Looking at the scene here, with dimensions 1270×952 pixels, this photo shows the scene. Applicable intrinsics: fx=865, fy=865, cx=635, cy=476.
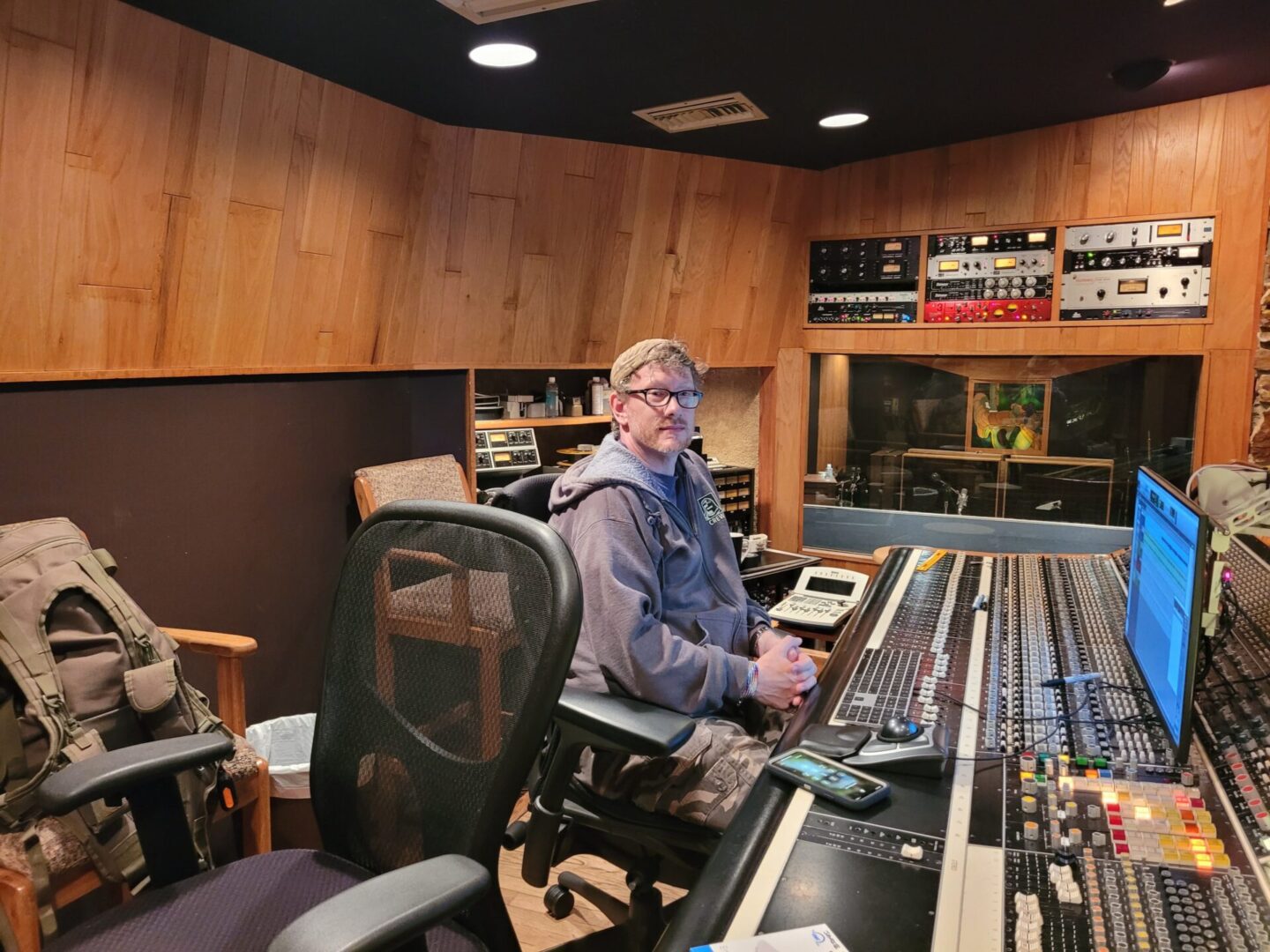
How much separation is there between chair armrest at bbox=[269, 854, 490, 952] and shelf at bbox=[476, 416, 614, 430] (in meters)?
2.73

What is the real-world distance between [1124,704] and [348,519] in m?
2.54

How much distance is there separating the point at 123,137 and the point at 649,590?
168cm

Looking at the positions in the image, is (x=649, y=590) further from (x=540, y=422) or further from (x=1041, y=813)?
(x=540, y=422)

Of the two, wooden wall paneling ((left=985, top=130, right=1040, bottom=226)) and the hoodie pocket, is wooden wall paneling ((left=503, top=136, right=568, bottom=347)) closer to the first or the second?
wooden wall paneling ((left=985, top=130, right=1040, bottom=226))

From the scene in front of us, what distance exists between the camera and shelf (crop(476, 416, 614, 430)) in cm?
359

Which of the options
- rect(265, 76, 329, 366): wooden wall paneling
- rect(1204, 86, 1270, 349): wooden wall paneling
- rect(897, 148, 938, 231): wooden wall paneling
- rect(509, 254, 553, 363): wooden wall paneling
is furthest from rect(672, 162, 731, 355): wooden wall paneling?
rect(1204, 86, 1270, 349): wooden wall paneling

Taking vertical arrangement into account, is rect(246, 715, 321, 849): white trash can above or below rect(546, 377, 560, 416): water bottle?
below

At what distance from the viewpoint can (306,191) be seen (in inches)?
104

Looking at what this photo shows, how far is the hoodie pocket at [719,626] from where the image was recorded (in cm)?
190

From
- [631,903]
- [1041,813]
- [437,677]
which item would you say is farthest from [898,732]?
[631,903]

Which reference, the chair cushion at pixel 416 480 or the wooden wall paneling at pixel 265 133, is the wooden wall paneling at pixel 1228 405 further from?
the wooden wall paneling at pixel 265 133

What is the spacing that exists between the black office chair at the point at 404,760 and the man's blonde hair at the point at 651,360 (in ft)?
2.74

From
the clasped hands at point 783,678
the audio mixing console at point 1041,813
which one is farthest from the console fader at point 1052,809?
the clasped hands at point 783,678

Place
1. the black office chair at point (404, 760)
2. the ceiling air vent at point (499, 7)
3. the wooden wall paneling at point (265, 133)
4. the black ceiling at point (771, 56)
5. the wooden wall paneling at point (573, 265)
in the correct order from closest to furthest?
the black office chair at point (404, 760) → the ceiling air vent at point (499, 7) → the black ceiling at point (771, 56) → the wooden wall paneling at point (265, 133) → the wooden wall paneling at point (573, 265)
